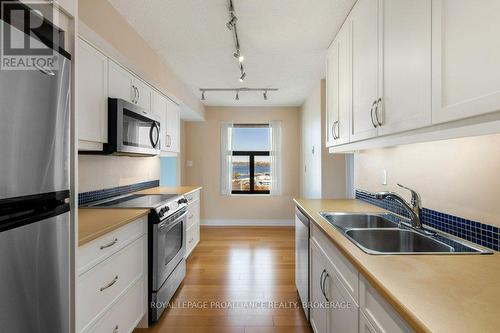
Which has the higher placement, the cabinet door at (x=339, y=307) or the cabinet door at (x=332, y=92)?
the cabinet door at (x=332, y=92)

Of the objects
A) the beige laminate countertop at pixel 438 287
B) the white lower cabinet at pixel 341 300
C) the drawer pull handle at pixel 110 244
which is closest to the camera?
the beige laminate countertop at pixel 438 287

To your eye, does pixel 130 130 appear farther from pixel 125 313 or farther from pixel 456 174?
pixel 456 174

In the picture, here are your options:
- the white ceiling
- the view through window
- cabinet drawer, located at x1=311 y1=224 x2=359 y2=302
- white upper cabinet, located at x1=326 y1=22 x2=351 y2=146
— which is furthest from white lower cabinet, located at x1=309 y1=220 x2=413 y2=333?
the view through window

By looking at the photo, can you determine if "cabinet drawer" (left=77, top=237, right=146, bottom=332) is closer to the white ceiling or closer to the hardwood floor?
the hardwood floor

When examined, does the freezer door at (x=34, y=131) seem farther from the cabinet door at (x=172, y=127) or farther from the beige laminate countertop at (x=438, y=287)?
the cabinet door at (x=172, y=127)

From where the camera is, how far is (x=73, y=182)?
1125mm

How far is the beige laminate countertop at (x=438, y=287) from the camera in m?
0.69

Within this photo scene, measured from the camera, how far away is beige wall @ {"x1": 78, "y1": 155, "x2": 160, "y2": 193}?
7.75 feet

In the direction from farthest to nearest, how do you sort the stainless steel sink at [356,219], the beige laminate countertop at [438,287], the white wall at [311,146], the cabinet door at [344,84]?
1. the white wall at [311,146]
2. the cabinet door at [344,84]
3. the stainless steel sink at [356,219]
4. the beige laminate countertop at [438,287]

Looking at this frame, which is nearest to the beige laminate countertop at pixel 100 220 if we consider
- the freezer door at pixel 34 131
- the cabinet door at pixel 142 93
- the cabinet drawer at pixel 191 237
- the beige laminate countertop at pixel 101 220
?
the beige laminate countertop at pixel 101 220

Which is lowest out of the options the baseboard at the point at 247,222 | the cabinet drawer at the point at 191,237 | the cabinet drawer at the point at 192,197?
the baseboard at the point at 247,222

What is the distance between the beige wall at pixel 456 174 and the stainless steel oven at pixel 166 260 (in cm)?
188

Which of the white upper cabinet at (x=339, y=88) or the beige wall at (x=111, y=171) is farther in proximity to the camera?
the beige wall at (x=111, y=171)

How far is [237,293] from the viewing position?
8.84ft
